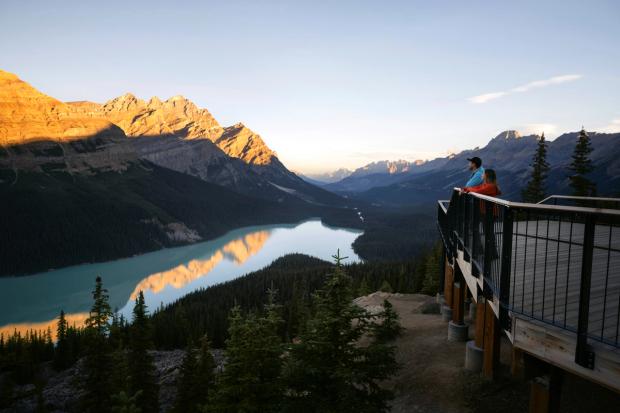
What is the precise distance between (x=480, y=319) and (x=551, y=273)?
3373 mm

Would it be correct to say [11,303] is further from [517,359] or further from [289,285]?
[517,359]

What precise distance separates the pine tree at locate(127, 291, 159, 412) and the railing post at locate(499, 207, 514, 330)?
30748 millimetres

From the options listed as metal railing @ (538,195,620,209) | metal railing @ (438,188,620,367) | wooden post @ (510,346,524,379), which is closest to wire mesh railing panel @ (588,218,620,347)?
metal railing @ (438,188,620,367)

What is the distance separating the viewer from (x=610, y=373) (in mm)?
5676

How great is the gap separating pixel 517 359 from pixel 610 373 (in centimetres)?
623

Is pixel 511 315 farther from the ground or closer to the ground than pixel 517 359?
farther from the ground

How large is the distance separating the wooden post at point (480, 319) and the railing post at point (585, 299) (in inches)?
211

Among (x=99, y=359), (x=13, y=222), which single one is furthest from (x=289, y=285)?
(x=13, y=222)

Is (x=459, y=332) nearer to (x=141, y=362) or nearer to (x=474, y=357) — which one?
(x=474, y=357)

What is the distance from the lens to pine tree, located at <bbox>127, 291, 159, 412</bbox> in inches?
1284

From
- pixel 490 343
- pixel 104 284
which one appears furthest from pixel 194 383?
pixel 104 284

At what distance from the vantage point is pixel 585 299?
232 inches

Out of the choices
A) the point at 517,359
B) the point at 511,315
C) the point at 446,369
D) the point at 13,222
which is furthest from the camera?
the point at 13,222

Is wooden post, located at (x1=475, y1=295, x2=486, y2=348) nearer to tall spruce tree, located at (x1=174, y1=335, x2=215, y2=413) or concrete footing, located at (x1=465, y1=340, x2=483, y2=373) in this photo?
concrete footing, located at (x1=465, y1=340, x2=483, y2=373)
